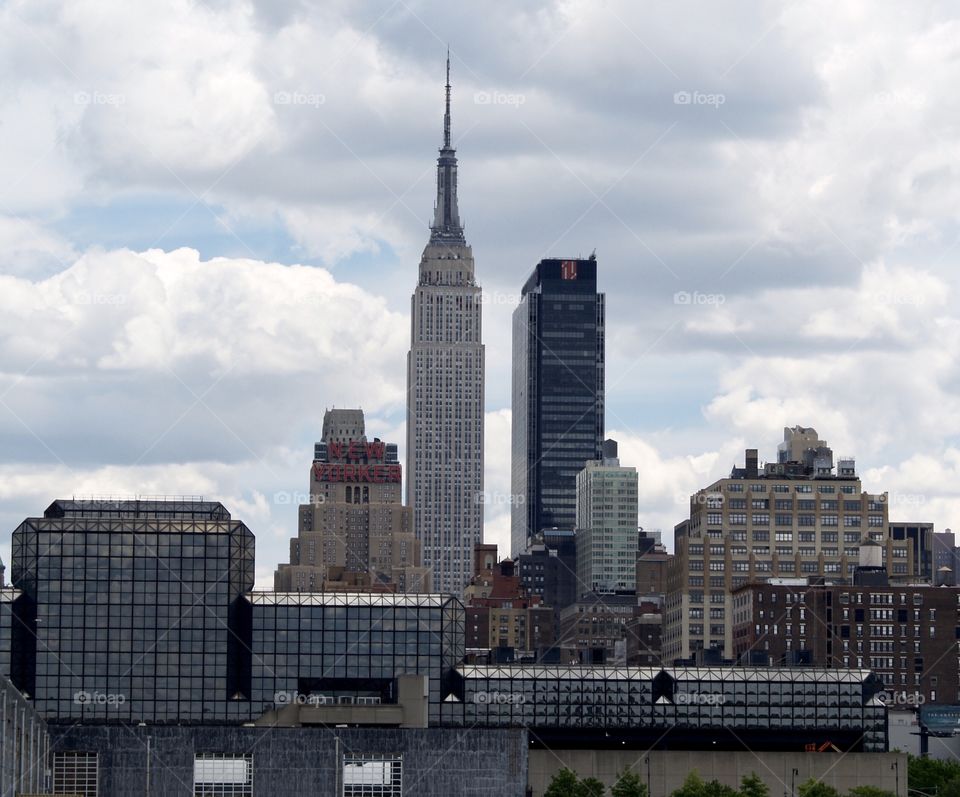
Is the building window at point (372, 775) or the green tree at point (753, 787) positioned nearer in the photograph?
the building window at point (372, 775)

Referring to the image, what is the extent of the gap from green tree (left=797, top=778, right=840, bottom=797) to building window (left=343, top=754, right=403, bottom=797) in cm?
3211

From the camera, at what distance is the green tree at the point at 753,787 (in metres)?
176

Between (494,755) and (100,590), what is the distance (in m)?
42.8

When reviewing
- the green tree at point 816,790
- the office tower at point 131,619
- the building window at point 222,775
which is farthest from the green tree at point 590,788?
the building window at point 222,775

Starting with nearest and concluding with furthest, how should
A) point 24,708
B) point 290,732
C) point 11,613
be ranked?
point 24,708
point 290,732
point 11,613

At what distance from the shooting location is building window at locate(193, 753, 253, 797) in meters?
160

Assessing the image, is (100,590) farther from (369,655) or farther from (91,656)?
(369,655)

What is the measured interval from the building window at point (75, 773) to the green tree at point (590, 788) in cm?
4084

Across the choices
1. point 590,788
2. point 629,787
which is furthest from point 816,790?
point 590,788

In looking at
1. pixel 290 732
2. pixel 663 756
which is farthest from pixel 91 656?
pixel 663 756

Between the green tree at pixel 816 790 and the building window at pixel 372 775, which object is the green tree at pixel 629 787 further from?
the building window at pixel 372 775

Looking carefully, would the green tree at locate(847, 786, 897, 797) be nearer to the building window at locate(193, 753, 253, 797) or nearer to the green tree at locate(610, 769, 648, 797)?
the green tree at locate(610, 769, 648, 797)

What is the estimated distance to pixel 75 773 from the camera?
525 feet

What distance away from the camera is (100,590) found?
19200 centimetres
